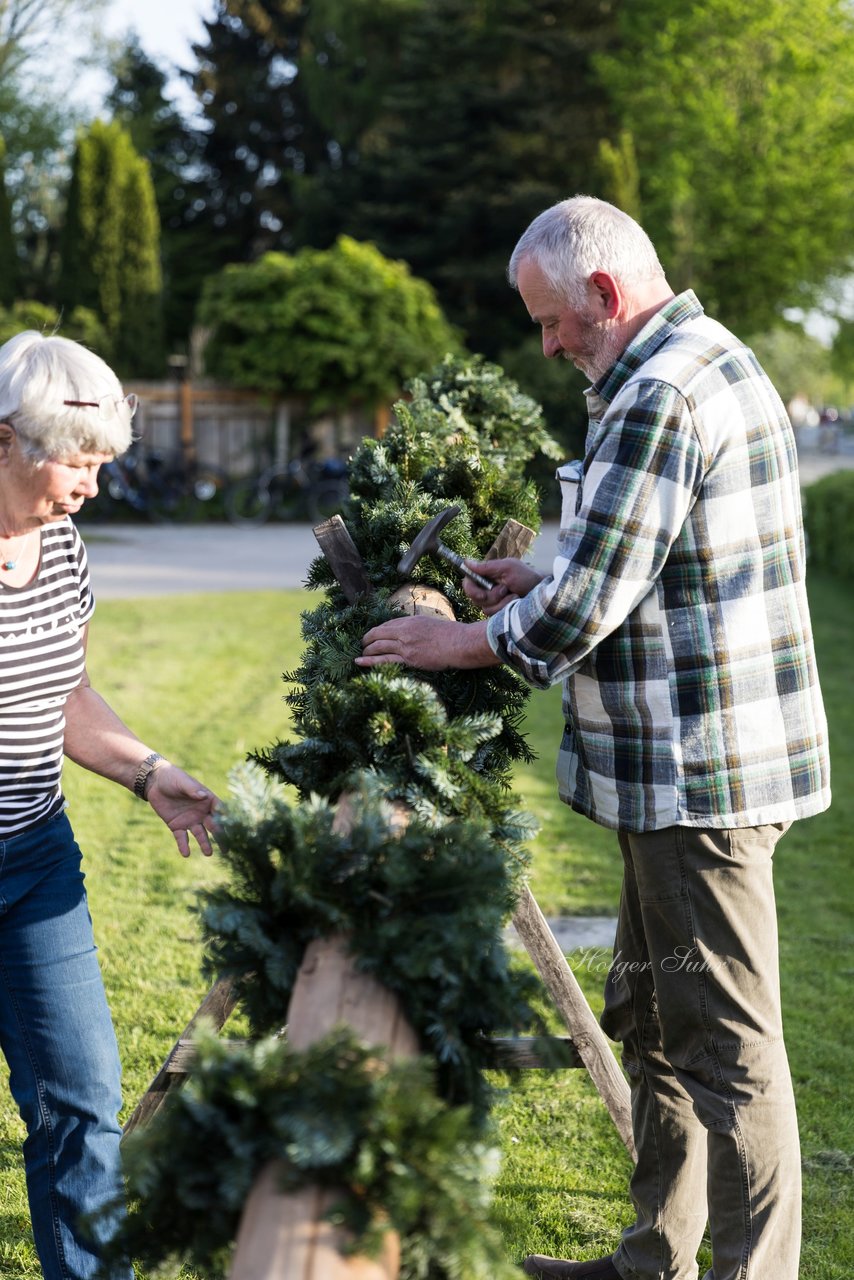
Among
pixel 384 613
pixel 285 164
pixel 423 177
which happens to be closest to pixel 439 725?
pixel 384 613

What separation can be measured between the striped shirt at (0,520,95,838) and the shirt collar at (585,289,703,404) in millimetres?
1122

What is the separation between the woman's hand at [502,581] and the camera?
2566mm

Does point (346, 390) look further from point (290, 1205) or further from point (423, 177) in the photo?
point (290, 1205)

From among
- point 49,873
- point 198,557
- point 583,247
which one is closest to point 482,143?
point 198,557

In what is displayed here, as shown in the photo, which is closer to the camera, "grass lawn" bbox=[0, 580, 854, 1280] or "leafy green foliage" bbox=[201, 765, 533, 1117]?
"leafy green foliage" bbox=[201, 765, 533, 1117]

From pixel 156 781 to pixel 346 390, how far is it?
1943cm

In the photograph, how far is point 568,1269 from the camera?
2898mm

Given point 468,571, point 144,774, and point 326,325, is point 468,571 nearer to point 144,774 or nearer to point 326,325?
point 144,774

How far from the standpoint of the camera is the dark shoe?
112 inches

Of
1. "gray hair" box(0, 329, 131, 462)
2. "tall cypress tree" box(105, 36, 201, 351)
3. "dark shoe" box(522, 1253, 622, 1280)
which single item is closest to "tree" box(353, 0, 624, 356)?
"tall cypress tree" box(105, 36, 201, 351)

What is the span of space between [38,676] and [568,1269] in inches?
73.6

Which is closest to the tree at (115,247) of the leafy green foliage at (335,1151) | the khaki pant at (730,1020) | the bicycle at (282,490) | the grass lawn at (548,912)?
the bicycle at (282,490)

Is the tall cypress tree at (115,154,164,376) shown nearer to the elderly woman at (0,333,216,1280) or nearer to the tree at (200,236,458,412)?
the tree at (200,236,458,412)

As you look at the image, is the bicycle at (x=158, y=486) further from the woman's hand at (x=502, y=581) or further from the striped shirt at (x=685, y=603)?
the striped shirt at (x=685, y=603)
